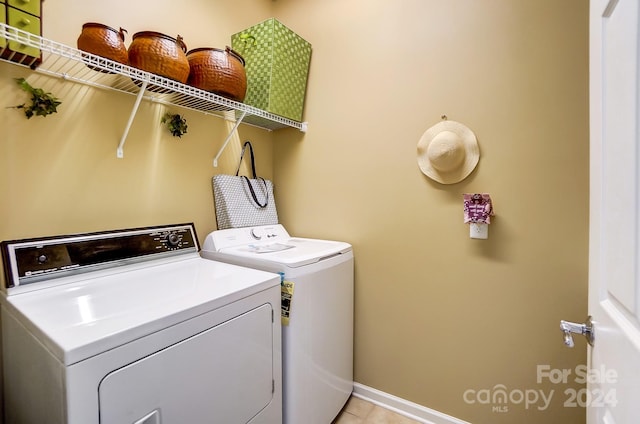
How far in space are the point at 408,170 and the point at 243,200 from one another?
1.05m

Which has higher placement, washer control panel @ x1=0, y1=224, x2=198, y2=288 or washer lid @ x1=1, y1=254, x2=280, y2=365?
washer control panel @ x1=0, y1=224, x2=198, y2=288

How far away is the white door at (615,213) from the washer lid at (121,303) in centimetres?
100

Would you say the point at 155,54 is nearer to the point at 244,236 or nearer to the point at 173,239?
the point at 173,239

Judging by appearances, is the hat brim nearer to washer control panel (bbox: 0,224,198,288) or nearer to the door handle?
the door handle

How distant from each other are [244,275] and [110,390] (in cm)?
58

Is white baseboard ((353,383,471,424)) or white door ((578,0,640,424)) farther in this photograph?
white baseboard ((353,383,471,424))

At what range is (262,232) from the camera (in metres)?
1.89

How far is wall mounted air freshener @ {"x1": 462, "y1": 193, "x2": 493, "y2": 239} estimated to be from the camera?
1.44 metres

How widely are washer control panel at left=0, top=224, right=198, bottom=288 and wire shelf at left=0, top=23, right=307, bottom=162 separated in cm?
42

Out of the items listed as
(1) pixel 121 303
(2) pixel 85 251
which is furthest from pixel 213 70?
(1) pixel 121 303

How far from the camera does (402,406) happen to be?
5.73 feet

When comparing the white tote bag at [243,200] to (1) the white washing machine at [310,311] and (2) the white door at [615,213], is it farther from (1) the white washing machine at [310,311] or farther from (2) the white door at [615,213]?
(2) the white door at [615,213]

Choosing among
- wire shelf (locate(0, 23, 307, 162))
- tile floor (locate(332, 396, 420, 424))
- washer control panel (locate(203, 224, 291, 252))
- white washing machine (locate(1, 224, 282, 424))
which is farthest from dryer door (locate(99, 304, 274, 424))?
wire shelf (locate(0, 23, 307, 162))

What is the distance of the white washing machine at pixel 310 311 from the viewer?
1.36 meters
